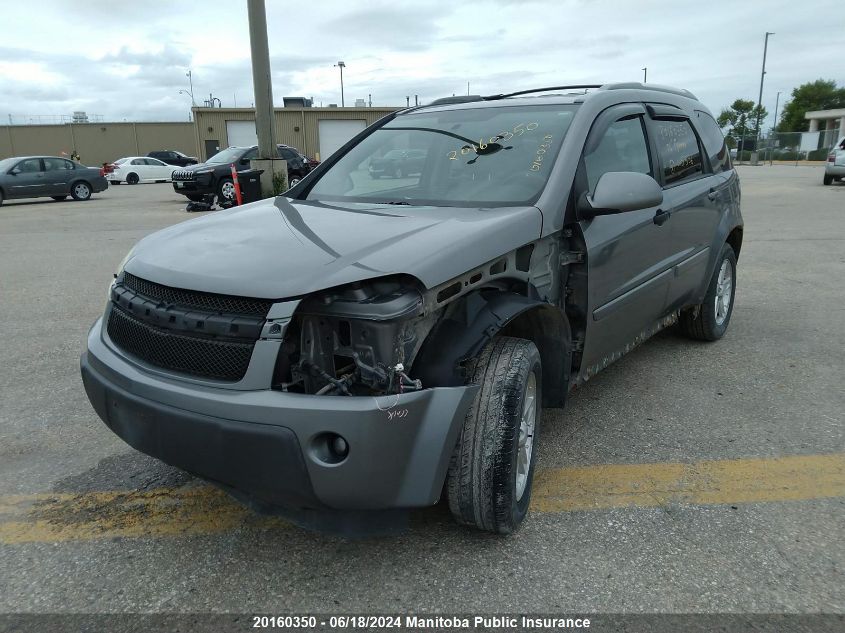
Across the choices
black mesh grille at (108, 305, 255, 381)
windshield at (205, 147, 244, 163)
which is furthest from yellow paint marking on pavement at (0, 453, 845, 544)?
windshield at (205, 147, 244, 163)

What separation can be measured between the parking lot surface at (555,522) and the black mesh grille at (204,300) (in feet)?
3.27

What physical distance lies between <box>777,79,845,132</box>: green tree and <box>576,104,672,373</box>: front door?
89452mm

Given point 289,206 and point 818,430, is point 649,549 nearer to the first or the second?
point 818,430

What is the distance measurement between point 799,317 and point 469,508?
186 inches

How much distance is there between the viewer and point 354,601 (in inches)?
93.4

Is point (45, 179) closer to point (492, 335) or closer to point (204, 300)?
point (204, 300)

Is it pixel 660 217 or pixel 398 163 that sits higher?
pixel 398 163

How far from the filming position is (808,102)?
84.0 meters

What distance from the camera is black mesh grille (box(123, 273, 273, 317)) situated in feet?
7.42

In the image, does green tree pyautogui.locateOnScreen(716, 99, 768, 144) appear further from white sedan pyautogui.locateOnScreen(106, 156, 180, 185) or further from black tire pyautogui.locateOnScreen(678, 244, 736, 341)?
black tire pyautogui.locateOnScreen(678, 244, 736, 341)

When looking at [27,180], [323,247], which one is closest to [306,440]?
[323,247]

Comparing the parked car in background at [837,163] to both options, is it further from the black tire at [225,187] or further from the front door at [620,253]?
the front door at [620,253]

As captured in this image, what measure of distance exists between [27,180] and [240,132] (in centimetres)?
2430

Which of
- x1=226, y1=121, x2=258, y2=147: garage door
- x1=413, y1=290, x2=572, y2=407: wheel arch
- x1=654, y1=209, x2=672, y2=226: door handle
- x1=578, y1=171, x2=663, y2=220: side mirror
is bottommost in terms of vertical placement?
x1=413, y1=290, x2=572, y2=407: wheel arch
